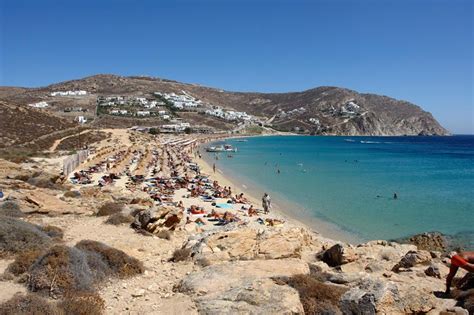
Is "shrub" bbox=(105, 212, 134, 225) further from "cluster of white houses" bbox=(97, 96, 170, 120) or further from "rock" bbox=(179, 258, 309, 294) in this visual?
"cluster of white houses" bbox=(97, 96, 170, 120)

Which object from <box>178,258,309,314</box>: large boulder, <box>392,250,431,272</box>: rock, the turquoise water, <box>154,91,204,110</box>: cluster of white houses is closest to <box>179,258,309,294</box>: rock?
<box>178,258,309,314</box>: large boulder

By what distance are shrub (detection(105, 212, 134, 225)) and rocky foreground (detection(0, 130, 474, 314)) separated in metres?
0.03

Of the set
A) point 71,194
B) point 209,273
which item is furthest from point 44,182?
point 209,273

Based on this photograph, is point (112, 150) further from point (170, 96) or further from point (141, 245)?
point (170, 96)

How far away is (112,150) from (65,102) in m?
73.1

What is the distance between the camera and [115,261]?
7.81m

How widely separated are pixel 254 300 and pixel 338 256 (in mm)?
4819

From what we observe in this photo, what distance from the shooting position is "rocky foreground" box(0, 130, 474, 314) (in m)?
6.16

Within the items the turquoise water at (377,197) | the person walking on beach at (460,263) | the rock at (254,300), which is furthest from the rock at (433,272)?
the turquoise water at (377,197)

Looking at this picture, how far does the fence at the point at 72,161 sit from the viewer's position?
26.8m

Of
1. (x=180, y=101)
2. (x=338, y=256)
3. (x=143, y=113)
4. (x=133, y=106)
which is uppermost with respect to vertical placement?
(x=180, y=101)

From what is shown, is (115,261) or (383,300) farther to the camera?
(115,261)

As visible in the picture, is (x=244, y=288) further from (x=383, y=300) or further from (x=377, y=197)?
(x=377, y=197)

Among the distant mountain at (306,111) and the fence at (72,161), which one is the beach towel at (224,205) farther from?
the distant mountain at (306,111)
